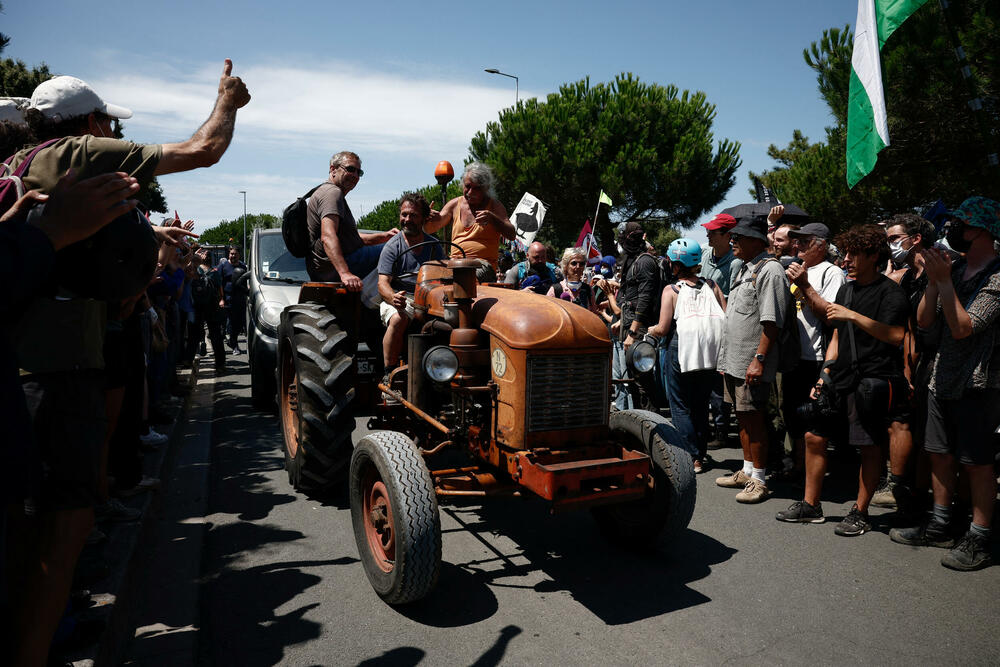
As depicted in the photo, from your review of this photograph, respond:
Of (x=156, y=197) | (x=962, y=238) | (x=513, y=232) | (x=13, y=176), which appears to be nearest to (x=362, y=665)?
(x=13, y=176)

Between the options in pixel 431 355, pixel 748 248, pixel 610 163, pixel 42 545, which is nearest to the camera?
pixel 42 545

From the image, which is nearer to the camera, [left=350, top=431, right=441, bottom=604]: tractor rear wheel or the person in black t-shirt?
[left=350, top=431, right=441, bottom=604]: tractor rear wheel

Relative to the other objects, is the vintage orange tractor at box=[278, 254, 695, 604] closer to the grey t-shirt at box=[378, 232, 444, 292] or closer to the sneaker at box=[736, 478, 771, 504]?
the grey t-shirt at box=[378, 232, 444, 292]

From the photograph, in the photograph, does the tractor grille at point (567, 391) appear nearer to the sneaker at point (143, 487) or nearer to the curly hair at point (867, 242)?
the curly hair at point (867, 242)

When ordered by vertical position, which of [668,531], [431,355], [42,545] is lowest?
[668,531]

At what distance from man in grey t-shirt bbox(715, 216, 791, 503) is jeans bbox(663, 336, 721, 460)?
42 cm

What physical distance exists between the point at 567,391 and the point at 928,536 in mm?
2556

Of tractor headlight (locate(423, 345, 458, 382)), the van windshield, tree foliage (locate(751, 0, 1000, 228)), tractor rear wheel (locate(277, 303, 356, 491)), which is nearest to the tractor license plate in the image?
tractor rear wheel (locate(277, 303, 356, 491))

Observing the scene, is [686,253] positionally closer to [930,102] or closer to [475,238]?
[475,238]

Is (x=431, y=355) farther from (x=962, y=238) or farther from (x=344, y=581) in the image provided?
(x=962, y=238)

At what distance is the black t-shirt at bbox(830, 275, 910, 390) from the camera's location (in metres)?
4.21

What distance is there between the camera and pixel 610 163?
104ft

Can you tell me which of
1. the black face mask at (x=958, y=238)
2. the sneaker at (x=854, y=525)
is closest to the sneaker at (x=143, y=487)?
the sneaker at (x=854, y=525)

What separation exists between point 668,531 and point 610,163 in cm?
3002
